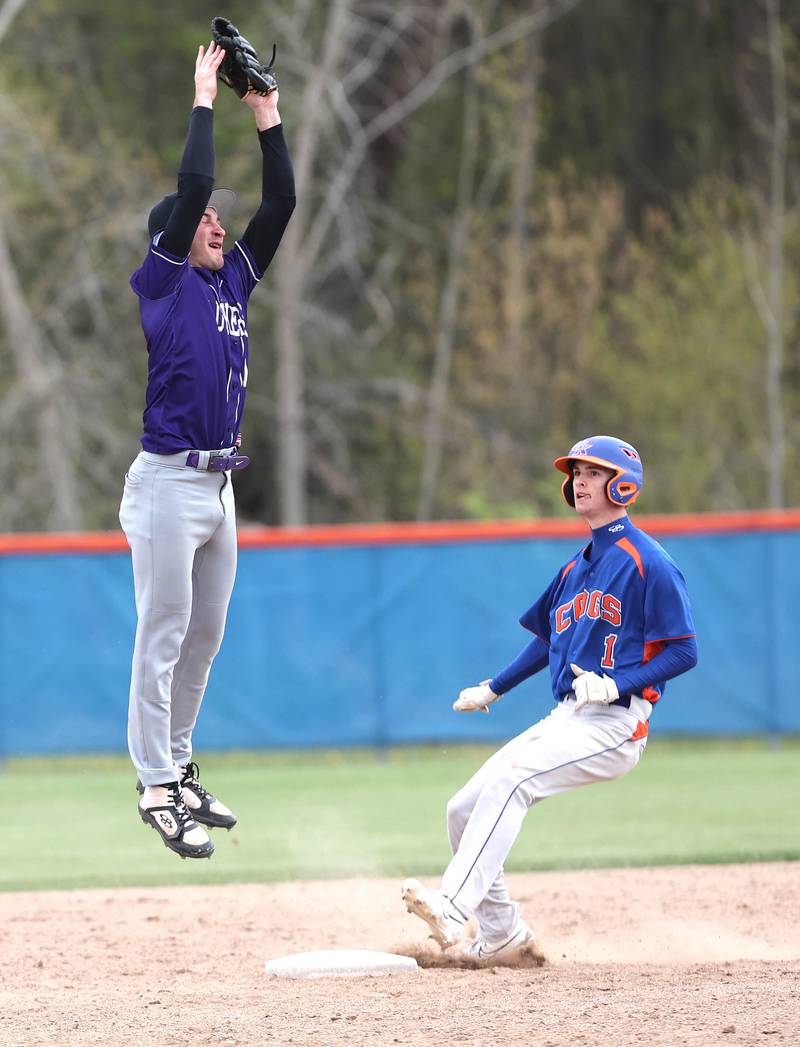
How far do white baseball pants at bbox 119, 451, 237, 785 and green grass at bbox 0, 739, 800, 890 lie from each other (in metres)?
3.17

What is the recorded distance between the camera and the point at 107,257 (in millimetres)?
20234

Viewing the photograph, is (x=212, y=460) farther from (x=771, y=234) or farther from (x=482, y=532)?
(x=771, y=234)

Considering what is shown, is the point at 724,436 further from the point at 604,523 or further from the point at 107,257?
the point at 604,523

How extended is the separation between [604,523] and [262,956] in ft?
7.66

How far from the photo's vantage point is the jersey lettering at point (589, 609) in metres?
5.71

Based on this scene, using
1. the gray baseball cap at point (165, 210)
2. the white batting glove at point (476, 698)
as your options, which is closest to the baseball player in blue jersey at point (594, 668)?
the white batting glove at point (476, 698)

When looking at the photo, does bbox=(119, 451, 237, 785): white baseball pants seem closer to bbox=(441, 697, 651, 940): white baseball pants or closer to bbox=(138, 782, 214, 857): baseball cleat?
bbox=(138, 782, 214, 857): baseball cleat

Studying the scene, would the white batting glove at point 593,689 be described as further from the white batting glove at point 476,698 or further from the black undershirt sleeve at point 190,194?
the black undershirt sleeve at point 190,194

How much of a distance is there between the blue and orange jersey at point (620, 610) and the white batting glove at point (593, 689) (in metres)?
0.09

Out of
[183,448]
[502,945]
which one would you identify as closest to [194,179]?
[183,448]

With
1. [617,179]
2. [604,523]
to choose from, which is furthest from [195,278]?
[617,179]

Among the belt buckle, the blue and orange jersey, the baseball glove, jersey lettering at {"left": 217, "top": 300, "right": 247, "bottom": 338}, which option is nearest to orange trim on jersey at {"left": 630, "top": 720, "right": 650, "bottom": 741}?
the blue and orange jersey

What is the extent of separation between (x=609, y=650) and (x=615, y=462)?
0.69 metres

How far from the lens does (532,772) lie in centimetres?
575
